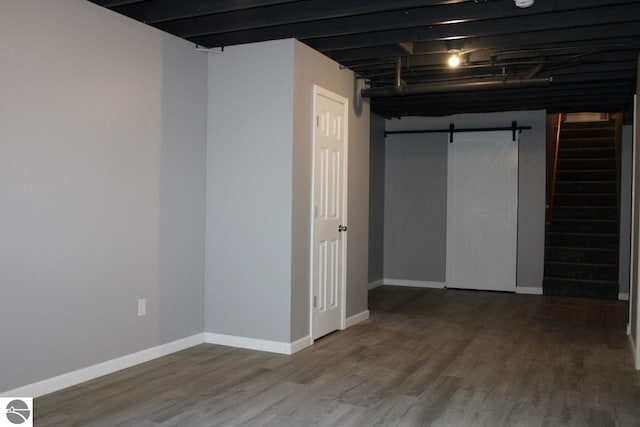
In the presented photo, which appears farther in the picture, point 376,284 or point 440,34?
point 376,284

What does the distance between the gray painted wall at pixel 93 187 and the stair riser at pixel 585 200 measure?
6.95m

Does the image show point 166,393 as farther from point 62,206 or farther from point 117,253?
point 62,206

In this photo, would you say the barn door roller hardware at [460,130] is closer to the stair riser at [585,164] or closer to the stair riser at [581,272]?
the stair riser at [581,272]

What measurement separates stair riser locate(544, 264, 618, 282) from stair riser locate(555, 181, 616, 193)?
188cm

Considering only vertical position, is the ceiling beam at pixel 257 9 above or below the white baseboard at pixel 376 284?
above

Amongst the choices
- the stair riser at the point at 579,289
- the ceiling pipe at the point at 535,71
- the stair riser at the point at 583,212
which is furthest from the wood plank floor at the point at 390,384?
the stair riser at the point at 583,212

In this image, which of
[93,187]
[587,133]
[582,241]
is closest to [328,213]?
[93,187]

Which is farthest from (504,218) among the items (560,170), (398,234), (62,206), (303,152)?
(62,206)

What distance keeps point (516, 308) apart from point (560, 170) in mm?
4324

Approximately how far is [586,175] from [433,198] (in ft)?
10.9

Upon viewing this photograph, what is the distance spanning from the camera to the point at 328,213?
208 inches

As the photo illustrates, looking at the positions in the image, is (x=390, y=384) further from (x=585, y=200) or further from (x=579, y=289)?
(x=585, y=200)

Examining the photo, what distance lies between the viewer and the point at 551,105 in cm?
761

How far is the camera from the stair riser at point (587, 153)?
33.8ft
